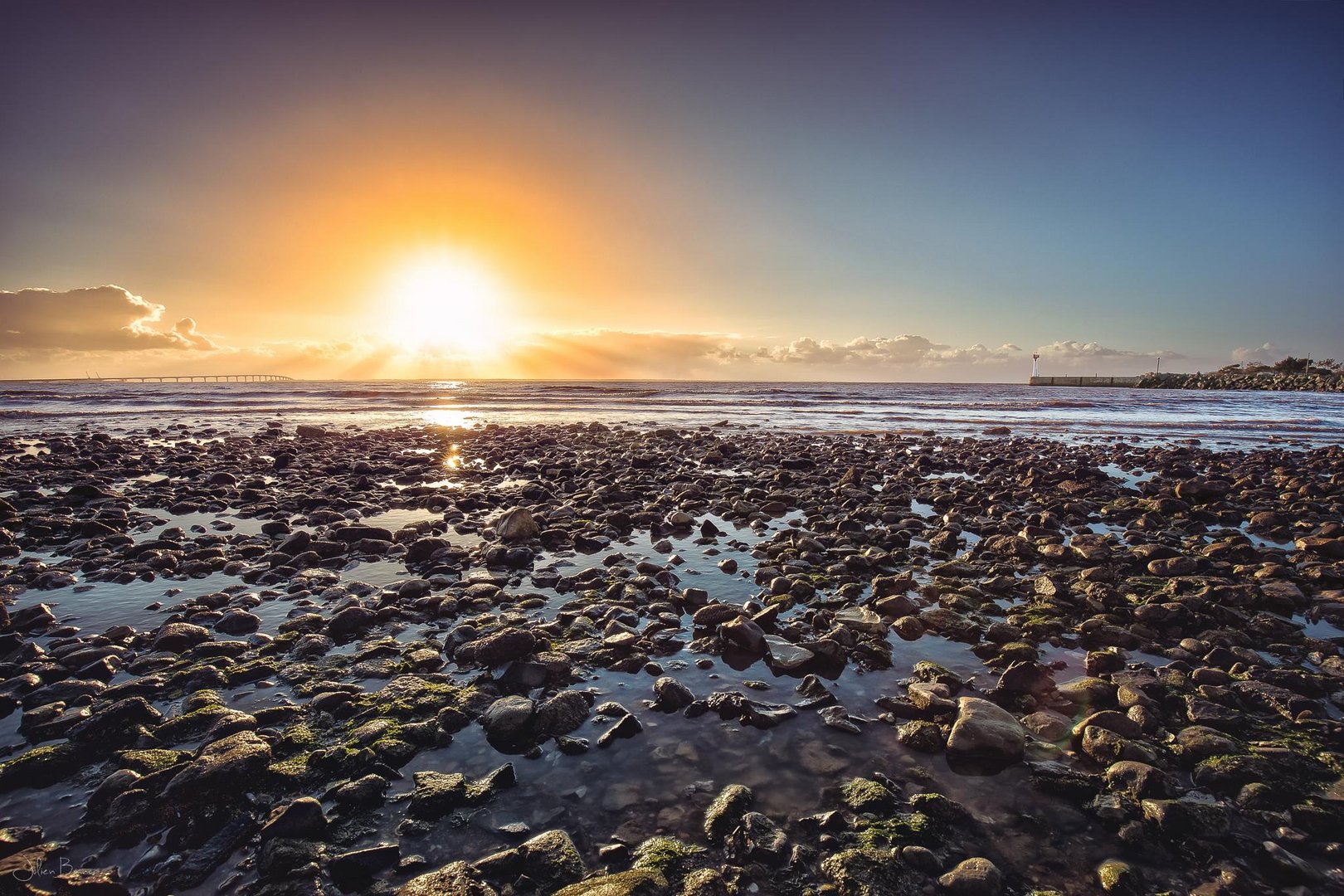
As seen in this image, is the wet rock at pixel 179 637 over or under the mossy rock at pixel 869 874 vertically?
over

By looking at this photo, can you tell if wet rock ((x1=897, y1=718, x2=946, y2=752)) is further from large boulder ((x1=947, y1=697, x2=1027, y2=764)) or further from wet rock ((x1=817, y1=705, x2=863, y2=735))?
wet rock ((x1=817, y1=705, x2=863, y2=735))

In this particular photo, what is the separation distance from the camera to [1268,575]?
7.38 m

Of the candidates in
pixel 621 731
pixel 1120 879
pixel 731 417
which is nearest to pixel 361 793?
pixel 621 731

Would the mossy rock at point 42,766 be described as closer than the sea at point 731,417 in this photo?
Yes

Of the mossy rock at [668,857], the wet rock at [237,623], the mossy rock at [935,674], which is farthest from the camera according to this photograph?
the wet rock at [237,623]

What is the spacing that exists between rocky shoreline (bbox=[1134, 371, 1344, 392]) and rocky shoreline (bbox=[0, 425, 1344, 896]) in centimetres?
11882

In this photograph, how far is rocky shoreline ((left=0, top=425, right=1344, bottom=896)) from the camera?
321 centimetres

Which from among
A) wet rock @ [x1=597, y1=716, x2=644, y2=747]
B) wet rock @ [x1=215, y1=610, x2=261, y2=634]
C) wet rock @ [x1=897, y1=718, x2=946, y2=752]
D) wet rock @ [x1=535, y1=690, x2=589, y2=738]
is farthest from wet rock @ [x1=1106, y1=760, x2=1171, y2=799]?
wet rock @ [x1=215, y1=610, x2=261, y2=634]

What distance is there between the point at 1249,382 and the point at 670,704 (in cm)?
15017

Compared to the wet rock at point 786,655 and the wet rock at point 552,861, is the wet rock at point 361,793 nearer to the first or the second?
the wet rock at point 552,861

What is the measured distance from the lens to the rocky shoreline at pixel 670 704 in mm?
3205

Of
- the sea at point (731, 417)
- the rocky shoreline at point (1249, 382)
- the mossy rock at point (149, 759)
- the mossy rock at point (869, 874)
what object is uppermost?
the rocky shoreline at point (1249, 382)

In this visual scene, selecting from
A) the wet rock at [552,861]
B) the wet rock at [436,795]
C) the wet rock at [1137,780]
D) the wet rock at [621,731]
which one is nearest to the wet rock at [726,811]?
the wet rock at [552,861]

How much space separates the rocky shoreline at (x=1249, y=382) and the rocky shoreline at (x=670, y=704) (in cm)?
11882
